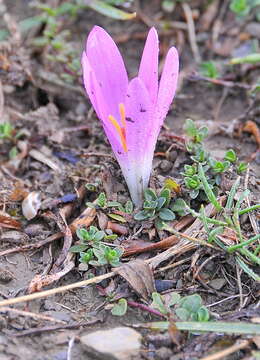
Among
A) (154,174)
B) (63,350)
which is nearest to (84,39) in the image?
(154,174)

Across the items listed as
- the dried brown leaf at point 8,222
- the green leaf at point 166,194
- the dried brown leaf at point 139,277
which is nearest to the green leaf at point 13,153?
the dried brown leaf at point 8,222

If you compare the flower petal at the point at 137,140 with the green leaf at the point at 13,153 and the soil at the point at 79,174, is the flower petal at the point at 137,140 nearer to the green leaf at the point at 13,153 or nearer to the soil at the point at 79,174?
the soil at the point at 79,174

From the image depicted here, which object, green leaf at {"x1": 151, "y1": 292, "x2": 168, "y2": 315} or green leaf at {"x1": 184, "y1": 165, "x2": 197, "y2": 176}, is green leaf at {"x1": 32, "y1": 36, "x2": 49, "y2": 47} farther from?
green leaf at {"x1": 151, "y1": 292, "x2": 168, "y2": 315}

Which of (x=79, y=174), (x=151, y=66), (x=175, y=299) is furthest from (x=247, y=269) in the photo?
(x=79, y=174)

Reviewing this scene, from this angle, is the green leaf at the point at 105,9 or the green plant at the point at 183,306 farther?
the green leaf at the point at 105,9

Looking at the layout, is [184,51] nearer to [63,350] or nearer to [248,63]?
[248,63]

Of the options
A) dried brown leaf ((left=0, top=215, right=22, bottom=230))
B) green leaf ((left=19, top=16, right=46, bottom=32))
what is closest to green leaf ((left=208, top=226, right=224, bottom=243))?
dried brown leaf ((left=0, top=215, right=22, bottom=230))
